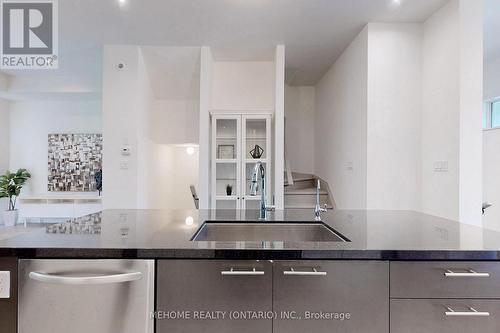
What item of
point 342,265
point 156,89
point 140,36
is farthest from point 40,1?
point 342,265

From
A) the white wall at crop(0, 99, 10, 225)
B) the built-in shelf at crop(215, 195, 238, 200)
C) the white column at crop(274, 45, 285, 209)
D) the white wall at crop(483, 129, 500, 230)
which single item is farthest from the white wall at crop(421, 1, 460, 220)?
the white wall at crop(0, 99, 10, 225)

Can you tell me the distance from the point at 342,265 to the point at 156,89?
438cm

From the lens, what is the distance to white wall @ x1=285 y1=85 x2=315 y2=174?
20.0 feet

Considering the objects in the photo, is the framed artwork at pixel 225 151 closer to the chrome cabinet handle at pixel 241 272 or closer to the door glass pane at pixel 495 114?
the chrome cabinet handle at pixel 241 272

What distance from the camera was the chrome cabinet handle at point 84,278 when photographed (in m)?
0.93

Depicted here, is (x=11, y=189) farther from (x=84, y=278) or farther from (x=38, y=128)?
(x=84, y=278)

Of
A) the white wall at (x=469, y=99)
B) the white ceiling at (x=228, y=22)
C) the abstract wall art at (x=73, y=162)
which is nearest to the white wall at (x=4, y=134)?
the abstract wall art at (x=73, y=162)

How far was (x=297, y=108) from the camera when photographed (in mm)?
6117

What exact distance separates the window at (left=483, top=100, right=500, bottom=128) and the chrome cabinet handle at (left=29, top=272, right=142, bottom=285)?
19.5 ft

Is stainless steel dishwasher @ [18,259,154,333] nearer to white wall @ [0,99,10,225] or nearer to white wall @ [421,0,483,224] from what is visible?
white wall @ [421,0,483,224]

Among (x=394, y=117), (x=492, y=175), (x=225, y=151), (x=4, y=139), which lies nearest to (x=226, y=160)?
(x=225, y=151)

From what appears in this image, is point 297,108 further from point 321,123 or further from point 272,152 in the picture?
point 272,152

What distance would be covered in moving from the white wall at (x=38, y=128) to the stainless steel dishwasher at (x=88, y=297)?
247 inches

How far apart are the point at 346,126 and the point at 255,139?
4.24ft
